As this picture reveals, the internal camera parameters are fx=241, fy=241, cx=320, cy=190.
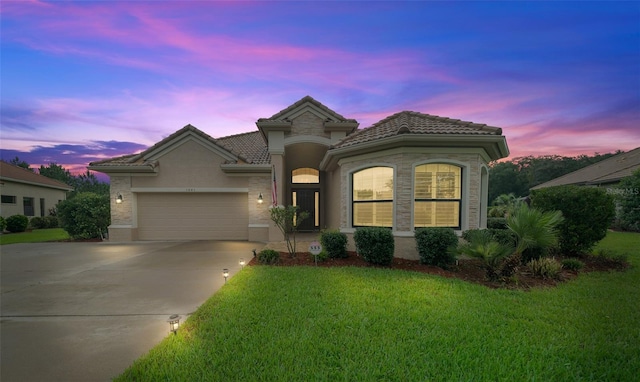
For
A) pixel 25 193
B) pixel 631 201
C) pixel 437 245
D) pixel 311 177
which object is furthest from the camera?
pixel 25 193

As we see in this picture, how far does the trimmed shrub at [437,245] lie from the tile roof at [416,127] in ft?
9.03

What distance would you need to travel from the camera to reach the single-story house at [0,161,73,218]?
59.7 ft

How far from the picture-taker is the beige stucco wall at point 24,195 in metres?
18.1

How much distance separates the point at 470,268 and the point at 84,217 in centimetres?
1612

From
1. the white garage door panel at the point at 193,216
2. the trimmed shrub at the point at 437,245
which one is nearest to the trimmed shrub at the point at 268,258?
the trimmed shrub at the point at 437,245

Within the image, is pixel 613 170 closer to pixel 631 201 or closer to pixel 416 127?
pixel 631 201

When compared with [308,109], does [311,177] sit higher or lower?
lower

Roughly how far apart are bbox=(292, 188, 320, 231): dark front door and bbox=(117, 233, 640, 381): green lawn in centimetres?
872

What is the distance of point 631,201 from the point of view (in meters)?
12.8

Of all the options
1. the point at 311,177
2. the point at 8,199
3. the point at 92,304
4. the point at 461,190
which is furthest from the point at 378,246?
the point at 8,199

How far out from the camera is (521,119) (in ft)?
47.5

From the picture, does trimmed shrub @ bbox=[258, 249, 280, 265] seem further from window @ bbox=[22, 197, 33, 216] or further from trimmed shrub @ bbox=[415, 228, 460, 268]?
window @ bbox=[22, 197, 33, 216]

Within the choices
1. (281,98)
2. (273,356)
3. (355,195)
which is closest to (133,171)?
(281,98)

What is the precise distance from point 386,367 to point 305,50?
1103 cm
